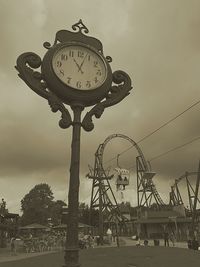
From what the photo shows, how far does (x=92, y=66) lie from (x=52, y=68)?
66 cm

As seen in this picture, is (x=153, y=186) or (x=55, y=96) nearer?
(x=55, y=96)

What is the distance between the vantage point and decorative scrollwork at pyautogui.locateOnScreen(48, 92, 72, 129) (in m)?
5.21

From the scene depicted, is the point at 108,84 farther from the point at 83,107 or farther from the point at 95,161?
the point at 95,161

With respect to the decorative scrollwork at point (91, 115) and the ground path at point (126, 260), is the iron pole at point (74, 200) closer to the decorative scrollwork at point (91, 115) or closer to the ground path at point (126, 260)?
the decorative scrollwork at point (91, 115)

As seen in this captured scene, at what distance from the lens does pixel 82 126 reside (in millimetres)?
5320

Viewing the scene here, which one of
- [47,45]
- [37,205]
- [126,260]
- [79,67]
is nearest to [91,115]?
[79,67]

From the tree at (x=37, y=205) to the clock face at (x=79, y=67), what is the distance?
82.8 metres

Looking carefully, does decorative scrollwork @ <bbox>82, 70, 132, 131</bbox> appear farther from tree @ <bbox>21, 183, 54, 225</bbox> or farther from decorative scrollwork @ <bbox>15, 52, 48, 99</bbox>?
tree @ <bbox>21, 183, 54, 225</bbox>

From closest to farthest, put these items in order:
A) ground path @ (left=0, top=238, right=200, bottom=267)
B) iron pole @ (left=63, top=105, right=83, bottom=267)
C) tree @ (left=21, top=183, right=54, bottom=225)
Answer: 1. iron pole @ (left=63, top=105, right=83, bottom=267)
2. ground path @ (left=0, top=238, right=200, bottom=267)
3. tree @ (left=21, top=183, right=54, bottom=225)

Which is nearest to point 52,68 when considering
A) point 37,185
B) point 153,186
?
point 153,186

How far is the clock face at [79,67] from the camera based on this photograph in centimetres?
541

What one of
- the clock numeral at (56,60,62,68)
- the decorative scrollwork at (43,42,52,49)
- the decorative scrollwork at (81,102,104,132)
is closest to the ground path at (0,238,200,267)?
the decorative scrollwork at (81,102,104,132)

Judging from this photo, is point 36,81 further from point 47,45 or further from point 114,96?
point 114,96

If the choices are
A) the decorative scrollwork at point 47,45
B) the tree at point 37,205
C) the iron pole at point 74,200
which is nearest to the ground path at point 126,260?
the iron pole at point 74,200
